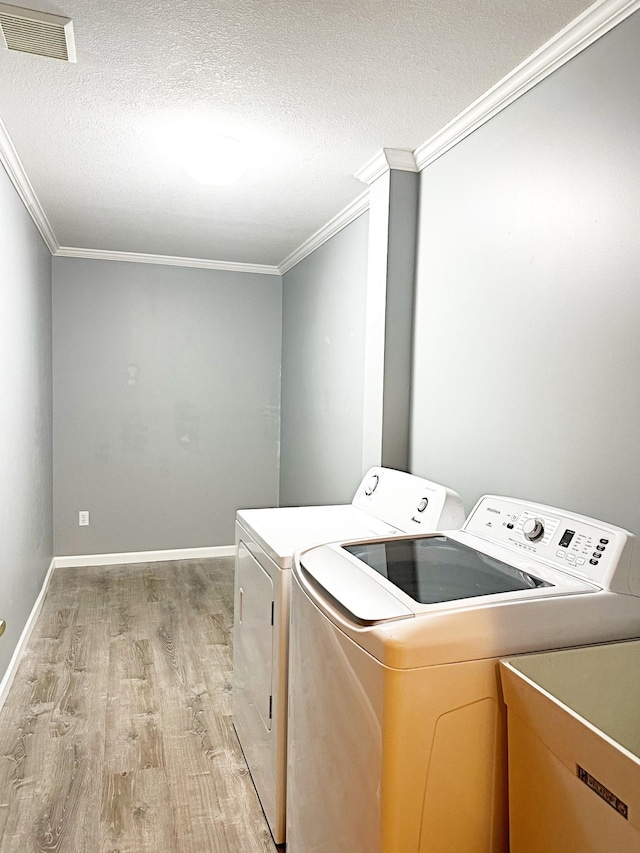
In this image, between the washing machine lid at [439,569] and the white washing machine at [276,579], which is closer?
the washing machine lid at [439,569]

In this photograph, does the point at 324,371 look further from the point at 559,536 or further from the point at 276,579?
the point at 559,536

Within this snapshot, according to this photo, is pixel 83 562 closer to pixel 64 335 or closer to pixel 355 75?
pixel 64 335

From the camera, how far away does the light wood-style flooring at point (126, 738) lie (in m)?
1.93

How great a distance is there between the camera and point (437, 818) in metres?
1.22

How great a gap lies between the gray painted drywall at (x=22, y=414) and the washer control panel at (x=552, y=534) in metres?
1.98

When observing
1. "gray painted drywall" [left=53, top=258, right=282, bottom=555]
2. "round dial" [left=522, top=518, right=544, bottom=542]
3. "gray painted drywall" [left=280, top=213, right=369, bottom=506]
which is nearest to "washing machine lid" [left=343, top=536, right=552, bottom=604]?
"round dial" [left=522, top=518, right=544, bottom=542]

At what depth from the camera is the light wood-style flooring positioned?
1.93m

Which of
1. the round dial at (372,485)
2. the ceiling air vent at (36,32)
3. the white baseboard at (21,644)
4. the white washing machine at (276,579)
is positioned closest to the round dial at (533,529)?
the white washing machine at (276,579)

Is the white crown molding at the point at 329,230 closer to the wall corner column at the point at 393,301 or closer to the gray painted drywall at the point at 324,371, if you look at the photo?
the gray painted drywall at the point at 324,371

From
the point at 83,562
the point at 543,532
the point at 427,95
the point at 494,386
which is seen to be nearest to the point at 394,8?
the point at 427,95

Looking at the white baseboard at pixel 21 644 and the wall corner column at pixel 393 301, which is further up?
the wall corner column at pixel 393 301

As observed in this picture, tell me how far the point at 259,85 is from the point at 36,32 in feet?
2.17

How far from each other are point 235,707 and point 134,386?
2910 millimetres

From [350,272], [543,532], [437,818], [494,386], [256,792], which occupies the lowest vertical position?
[256,792]
